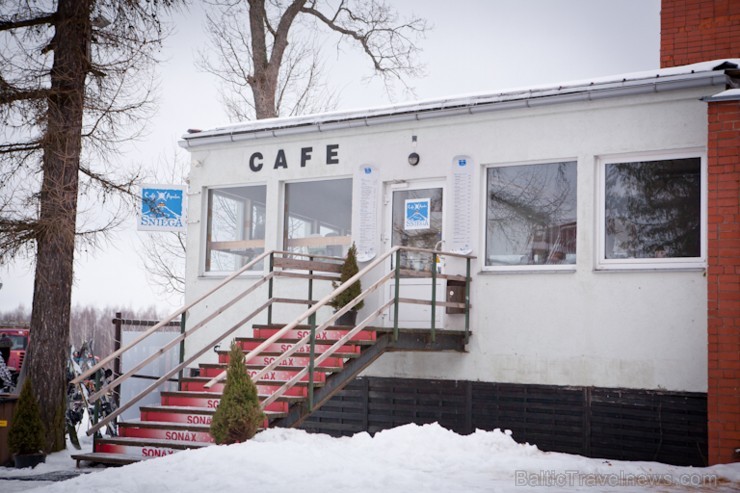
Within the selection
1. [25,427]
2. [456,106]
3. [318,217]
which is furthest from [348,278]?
[25,427]

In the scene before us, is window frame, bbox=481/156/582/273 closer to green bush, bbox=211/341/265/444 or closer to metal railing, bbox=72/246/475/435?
metal railing, bbox=72/246/475/435

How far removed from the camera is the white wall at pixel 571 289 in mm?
10688

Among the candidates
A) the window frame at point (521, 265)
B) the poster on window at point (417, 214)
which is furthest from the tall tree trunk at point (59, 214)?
the window frame at point (521, 265)

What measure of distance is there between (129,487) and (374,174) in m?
6.48

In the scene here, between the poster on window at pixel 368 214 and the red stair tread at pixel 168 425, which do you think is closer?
the red stair tread at pixel 168 425

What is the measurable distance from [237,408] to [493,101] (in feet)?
17.6

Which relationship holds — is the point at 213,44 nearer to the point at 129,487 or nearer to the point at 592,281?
the point at 592,281

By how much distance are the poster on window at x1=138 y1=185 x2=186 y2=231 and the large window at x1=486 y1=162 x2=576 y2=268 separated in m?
4.80

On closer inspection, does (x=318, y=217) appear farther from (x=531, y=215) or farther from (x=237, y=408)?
(x=237, y=408)

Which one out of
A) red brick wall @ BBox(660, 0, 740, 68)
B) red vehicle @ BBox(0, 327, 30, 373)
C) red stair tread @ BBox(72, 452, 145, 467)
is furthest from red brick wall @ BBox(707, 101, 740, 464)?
red vehicle @ BBox(0, 327, 30, 373)

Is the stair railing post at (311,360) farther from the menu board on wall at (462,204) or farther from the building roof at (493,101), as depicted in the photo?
the building roof at (493,101)

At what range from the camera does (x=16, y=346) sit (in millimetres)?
25047

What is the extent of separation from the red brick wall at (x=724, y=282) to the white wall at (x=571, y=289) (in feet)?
2.07

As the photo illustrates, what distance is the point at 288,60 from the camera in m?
27.2
